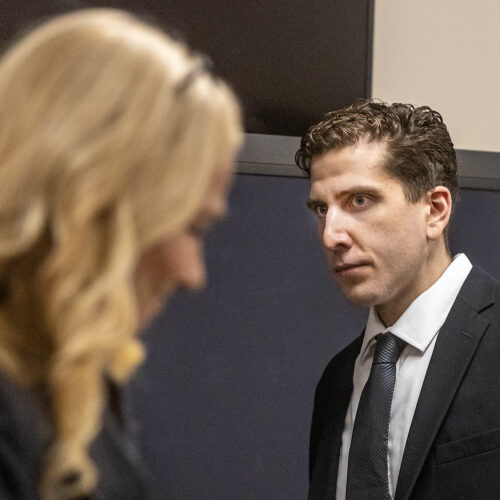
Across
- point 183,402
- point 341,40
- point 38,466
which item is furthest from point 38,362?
point 341,40

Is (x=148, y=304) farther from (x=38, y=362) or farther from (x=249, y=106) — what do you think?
(x=249, y=106)

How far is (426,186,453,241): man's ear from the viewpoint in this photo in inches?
67.5

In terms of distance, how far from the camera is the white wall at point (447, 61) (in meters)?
2.50

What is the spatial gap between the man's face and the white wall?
2.76 ft

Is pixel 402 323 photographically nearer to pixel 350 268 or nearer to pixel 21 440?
pixel 350 268

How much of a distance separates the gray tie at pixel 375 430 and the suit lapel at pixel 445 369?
0.04m

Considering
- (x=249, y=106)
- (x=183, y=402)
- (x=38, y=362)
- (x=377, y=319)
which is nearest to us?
(x=38, y=362)

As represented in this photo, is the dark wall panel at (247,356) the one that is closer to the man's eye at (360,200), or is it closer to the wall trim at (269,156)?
the wall trim at (269,156)

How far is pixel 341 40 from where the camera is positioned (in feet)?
7.64

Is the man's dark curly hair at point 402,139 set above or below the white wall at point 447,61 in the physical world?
below

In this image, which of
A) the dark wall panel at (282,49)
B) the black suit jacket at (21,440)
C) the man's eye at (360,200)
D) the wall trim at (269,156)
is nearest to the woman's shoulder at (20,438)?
the black suit jacket at (21,440)

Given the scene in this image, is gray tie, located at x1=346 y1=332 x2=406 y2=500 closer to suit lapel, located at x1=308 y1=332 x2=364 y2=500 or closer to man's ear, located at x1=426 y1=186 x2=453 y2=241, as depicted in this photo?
suit lapel, located at x1=308 y1=332 x2=364 y2=500

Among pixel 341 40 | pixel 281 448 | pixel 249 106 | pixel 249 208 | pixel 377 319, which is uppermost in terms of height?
pixel 341 40

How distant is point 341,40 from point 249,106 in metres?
0.30
